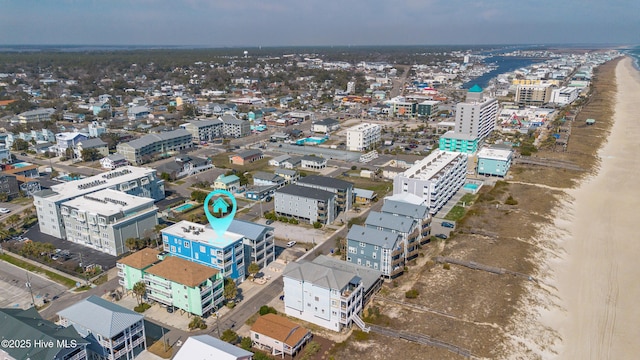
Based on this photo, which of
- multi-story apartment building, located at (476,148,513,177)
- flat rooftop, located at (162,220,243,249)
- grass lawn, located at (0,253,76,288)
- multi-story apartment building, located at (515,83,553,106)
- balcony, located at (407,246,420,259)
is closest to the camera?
flat rooftop, located at (162,220,243,249)

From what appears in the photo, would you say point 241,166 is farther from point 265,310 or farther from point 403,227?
point 265,310

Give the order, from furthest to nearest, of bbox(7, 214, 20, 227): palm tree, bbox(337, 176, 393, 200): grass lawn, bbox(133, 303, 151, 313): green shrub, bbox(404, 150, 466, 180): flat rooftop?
bbox(337, 176, 393, 200): grass lawn → bbox(404, 150, 466, 180): flat rooftop → bbox(7, 214, 20, 227): palm tree → bbox(133, 303, 151, 313): green shrub

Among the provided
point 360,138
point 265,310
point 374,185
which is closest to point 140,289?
point 265,310

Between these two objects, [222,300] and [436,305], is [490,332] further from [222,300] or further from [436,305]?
[222,300]

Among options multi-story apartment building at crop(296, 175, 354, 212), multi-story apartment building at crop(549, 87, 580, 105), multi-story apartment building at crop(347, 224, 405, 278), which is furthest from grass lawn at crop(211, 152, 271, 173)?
multi-story apartment building at crop(549, 87, 580, 105)

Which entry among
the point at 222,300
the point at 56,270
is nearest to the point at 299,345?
the point at 222,300

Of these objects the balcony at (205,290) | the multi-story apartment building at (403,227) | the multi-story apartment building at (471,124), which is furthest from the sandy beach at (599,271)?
the balcony at (205,290)

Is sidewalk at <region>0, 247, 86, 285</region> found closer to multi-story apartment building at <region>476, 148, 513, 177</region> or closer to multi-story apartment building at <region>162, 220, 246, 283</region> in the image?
multi-story apartment building at <region>162, 220, 246, 283</region>
